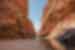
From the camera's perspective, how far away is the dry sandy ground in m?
1.00

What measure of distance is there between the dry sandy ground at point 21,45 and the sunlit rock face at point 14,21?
0.10 ft

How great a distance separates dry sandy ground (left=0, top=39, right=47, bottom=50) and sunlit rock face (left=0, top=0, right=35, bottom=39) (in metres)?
0.03

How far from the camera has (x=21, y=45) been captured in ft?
3.28

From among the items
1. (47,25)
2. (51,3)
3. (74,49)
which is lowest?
(74,49)

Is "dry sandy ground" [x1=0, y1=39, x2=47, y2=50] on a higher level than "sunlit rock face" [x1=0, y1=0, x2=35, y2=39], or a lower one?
lower

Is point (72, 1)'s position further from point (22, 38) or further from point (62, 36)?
point (22, 38)

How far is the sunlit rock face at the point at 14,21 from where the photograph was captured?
1006 millimetres

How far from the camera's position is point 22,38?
3.30 feet

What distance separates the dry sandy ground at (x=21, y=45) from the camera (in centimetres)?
100

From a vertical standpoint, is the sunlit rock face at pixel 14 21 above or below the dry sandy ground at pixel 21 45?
above

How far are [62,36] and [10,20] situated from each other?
32 cm

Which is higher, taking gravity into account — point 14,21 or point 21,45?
point 14,21

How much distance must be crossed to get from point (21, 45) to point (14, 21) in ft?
0.48

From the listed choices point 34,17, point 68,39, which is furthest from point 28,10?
point 68,39
